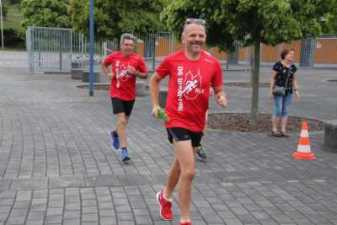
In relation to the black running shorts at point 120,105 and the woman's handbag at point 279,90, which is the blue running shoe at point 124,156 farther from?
the woman's handbag at point 279,90

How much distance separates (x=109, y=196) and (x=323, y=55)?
35.6 meters

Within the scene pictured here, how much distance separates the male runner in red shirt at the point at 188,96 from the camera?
4.97m

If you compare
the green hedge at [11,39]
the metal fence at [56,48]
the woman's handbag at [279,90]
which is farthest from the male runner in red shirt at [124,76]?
the green hedge at [11,39]

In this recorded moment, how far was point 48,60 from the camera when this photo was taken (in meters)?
27.4

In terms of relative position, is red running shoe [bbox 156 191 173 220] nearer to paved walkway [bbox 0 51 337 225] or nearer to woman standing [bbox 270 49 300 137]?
paved walkway [bbox 0 51 337 225]

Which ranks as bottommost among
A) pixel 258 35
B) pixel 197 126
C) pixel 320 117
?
pixel 320 117

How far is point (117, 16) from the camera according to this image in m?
19.1

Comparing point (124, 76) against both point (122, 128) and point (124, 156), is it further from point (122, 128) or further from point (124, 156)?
point (124, 156)

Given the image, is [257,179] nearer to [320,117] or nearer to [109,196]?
[109,196]

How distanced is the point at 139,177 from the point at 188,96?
2110 millimetres

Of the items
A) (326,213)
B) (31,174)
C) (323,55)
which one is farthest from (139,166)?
(323,55)

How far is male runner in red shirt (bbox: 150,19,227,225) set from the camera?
497 cm

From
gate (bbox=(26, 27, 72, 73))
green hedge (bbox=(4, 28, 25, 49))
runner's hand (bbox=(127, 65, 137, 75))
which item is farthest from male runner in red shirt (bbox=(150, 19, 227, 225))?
green hedge (bbox=(4, 28, 25, 49))

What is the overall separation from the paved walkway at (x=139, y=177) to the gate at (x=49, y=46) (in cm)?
1508
